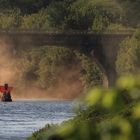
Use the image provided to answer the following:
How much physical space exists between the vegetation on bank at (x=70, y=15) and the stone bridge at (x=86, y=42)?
1083 centimetres

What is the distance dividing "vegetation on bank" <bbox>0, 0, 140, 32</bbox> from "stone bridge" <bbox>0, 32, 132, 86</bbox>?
1083cm

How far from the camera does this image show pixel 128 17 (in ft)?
550

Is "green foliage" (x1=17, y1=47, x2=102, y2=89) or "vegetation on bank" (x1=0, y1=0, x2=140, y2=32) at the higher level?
"vegetation on bank" (x1=0, y1=0, x2=140, y2=32)

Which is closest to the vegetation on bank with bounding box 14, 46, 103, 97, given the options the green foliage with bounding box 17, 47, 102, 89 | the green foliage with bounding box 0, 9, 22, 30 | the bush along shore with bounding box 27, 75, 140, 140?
the green foliage with bounding box 17, 47, 102, 89

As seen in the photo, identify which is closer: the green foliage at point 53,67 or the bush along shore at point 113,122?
the bush along shore at point 113,122

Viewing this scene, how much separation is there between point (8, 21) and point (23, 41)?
31209 mm

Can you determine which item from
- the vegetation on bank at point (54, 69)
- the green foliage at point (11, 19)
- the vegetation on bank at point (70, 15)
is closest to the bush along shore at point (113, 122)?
the vegetation on bank at point (54, 69)

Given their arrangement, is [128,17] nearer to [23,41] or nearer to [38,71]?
[38,71]

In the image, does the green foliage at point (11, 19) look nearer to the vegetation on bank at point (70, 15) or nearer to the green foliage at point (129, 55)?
the vegetation on bank at point (70, 15)

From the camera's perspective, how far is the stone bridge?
13612 centimetres

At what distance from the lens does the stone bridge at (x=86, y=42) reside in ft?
447

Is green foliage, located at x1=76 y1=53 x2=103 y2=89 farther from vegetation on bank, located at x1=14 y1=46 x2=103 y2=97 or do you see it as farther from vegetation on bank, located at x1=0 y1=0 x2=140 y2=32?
vegetation on bank, located at x1=0 y1=0 x2=140 y2=32

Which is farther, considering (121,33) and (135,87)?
(121,33)

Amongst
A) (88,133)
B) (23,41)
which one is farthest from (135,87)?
(23,41)
